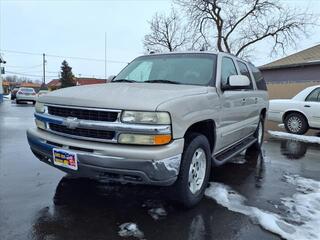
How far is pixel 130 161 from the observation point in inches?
122

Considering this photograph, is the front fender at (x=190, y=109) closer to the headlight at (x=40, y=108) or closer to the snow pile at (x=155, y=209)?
the snow pile at (x=155, y=209)

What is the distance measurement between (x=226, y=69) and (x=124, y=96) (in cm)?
213

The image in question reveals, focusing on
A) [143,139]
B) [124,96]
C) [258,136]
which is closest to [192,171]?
[143,139]

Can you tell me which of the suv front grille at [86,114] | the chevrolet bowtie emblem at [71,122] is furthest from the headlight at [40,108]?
the chevrolet bowtie emblem at [71,122]

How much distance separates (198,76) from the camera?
450 centimetres

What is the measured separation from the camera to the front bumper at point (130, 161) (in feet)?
10.2

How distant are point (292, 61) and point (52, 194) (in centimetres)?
2185

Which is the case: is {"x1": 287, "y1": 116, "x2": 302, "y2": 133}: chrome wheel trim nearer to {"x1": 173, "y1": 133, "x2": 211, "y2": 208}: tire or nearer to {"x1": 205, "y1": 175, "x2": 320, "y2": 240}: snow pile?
{"x1": 205, "y1": 175, "x2": 320, "y2": 240}: snow pile

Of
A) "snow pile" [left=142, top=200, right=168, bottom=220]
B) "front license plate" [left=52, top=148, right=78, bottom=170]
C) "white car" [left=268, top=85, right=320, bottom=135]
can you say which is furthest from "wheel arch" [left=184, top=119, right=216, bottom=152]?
"white car" [left=268, top=85, right=320, bottom=135]

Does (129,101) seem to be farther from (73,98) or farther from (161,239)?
(161,239)

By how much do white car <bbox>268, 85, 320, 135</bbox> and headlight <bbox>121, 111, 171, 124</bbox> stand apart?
26.5ft

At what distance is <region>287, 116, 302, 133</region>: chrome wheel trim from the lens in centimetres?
1026

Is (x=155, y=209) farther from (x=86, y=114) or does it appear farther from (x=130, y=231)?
(x=86, y=114)

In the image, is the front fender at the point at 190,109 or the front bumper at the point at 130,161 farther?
the front fender at the point at 190,109
